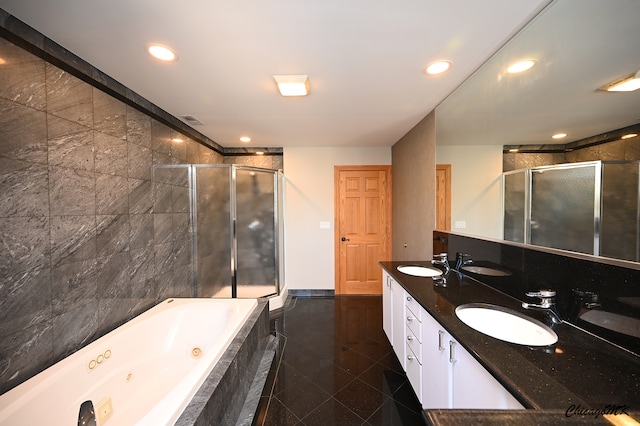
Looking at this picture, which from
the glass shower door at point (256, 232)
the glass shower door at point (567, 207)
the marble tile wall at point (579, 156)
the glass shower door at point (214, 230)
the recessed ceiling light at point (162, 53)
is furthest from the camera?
the glass shower door at point (256, 232)

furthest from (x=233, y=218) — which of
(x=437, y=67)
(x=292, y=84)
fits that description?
(x=437, y=67)

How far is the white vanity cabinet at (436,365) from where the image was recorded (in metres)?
0.85

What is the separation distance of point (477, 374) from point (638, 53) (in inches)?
54.2

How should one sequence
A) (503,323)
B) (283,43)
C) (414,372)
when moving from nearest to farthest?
(503,323)
(283,43)
(414,372)

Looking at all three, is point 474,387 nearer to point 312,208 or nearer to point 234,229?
point 234,229

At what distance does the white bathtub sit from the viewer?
1.03 meters

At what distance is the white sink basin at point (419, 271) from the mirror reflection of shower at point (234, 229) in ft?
6.04

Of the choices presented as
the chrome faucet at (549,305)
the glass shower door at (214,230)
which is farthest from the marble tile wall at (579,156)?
the glass shower door at (214,230)

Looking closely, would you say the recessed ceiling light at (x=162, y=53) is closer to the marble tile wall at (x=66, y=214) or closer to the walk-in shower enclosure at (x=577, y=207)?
the marble tile wall at (x=66, y=214)

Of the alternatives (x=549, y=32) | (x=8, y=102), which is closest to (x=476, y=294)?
(x=549, y=32)

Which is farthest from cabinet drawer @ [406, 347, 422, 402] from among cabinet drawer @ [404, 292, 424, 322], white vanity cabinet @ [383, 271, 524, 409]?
cabinet drawer @ [404, 292, 424, 322]

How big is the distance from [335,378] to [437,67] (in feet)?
8.29

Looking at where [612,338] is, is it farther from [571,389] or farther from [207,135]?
[207,135]

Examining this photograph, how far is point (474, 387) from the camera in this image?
0.91 m
